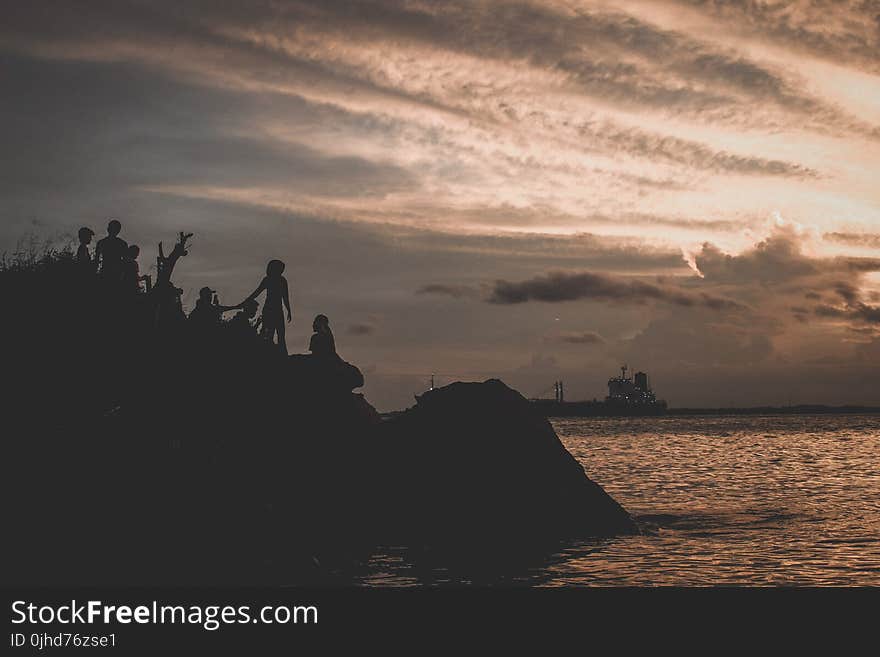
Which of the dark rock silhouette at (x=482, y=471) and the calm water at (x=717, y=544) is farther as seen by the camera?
the dark rock silhouette at (x=482, y=471)

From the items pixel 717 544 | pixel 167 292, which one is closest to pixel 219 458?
pixel 167 292

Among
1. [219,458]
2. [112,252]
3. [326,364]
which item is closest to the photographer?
[219,458]

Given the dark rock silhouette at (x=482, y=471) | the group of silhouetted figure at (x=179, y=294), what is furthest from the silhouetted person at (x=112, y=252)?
the dark rock silhouette at (x=482, y=471)

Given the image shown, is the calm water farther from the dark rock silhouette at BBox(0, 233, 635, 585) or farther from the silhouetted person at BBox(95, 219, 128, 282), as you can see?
the silhouetted person at BBox(95, 219, 128, 282)

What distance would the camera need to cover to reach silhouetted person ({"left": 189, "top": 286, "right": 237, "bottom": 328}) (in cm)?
2175

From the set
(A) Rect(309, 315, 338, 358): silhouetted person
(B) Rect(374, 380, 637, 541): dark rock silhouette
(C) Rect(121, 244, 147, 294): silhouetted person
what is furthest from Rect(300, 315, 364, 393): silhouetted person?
(C) Rect(121, 244, 147, 294): silhouetted person

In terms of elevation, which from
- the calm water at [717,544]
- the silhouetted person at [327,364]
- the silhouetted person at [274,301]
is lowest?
the calm water at [717,544]

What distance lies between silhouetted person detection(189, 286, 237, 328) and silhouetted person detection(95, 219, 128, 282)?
2.16 metres

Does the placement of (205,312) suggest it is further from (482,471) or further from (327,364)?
(482,471)

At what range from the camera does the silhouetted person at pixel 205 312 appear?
2175 centimetres

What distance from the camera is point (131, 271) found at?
2145 centimetres

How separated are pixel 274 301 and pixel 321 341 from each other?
1747 mm

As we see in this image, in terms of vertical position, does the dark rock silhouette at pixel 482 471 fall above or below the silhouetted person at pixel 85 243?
below

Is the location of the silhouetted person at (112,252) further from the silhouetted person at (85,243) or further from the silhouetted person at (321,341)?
the silhouetted person at (321,341)
